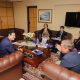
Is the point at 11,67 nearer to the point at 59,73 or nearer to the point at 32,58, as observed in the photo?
the point at 59,73

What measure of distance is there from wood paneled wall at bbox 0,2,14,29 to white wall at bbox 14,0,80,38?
0.34m

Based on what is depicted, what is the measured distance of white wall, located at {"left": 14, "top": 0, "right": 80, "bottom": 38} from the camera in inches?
235

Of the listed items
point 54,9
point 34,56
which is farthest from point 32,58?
point 54,9

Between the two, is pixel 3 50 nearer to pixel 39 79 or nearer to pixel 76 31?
pixel 39 79

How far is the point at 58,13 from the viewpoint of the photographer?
6387 millimetres

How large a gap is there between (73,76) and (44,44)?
8.76 feet

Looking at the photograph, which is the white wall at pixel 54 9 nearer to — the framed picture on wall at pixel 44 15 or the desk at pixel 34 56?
the framed picture on wall at pixel 44 15

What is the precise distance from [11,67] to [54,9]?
4.44 metres

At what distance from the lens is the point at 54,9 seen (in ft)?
21.3

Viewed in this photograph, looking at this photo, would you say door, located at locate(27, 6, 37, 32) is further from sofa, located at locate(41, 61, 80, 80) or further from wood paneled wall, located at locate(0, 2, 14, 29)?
sofa, located at locate(41, 61, 80, 80)

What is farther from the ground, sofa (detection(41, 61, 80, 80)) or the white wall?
the white wall

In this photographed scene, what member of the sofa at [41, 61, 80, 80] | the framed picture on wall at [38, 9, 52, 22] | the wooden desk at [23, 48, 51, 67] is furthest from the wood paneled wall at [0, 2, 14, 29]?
the sofa at [41, 61, 80, 80]

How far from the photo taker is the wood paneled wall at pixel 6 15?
756 cm

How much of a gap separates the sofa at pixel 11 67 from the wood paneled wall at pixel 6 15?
5138 mm
